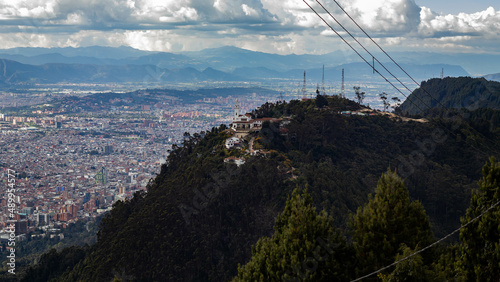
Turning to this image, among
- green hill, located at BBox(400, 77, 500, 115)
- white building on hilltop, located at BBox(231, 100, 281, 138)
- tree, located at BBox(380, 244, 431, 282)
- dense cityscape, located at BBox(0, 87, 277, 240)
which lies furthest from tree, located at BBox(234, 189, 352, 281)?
green hill, located at BBox(400, 77, 500, 115)

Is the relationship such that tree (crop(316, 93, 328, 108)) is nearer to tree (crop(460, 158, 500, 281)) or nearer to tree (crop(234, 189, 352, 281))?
tree (crop(234, 189, 352, 281))

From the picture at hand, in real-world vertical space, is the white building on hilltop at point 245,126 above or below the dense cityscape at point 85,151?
above

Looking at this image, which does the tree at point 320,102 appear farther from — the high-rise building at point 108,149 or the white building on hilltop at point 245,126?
the high-rise building at point 108,149

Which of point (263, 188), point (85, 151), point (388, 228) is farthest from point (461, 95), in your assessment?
point (388, 228)

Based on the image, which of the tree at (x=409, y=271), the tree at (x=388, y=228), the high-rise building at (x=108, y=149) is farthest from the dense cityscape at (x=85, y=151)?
the tree at (x=409, y=271)

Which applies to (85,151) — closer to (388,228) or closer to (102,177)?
(102,177)
